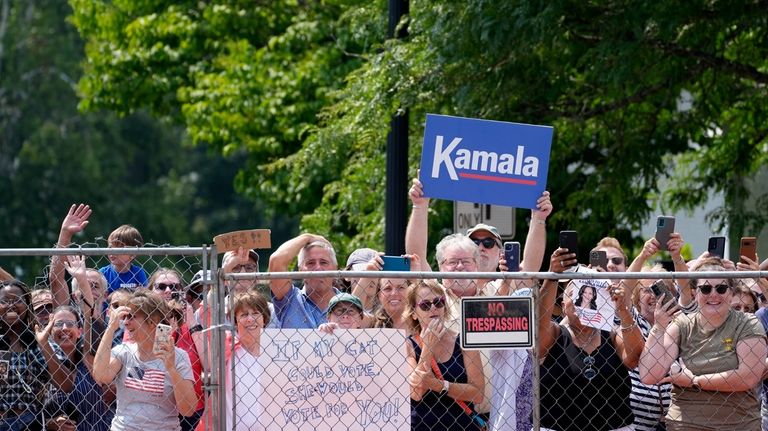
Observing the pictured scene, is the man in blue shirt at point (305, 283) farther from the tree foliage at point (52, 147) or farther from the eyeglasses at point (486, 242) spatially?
the tree foliage at point (52, 147)

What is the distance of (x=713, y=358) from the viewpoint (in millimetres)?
7402

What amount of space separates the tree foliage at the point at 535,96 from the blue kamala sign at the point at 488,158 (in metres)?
3.53

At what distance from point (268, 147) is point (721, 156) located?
588cm

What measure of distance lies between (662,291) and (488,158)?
1185mm

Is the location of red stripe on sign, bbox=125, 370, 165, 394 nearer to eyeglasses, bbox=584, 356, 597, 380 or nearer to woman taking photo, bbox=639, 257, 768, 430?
eyeglasses, bbox=584, 356, 597, 380

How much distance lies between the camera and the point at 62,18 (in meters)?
42.3

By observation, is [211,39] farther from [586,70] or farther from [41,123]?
[41,123]

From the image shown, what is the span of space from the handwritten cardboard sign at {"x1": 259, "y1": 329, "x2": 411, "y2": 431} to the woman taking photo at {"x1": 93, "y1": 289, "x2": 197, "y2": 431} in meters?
0.76

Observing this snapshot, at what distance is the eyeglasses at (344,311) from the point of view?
7.44 meters

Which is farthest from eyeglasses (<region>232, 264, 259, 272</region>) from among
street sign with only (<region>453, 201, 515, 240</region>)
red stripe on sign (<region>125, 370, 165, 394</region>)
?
street sign with only (<region>453, 201, 515, 240</region>)

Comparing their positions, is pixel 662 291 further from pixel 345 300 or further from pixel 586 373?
pixel 345 300

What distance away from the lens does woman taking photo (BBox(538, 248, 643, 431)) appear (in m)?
7.46

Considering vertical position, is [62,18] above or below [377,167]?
above

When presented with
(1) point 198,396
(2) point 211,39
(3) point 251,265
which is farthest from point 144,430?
(2) point 211,39
